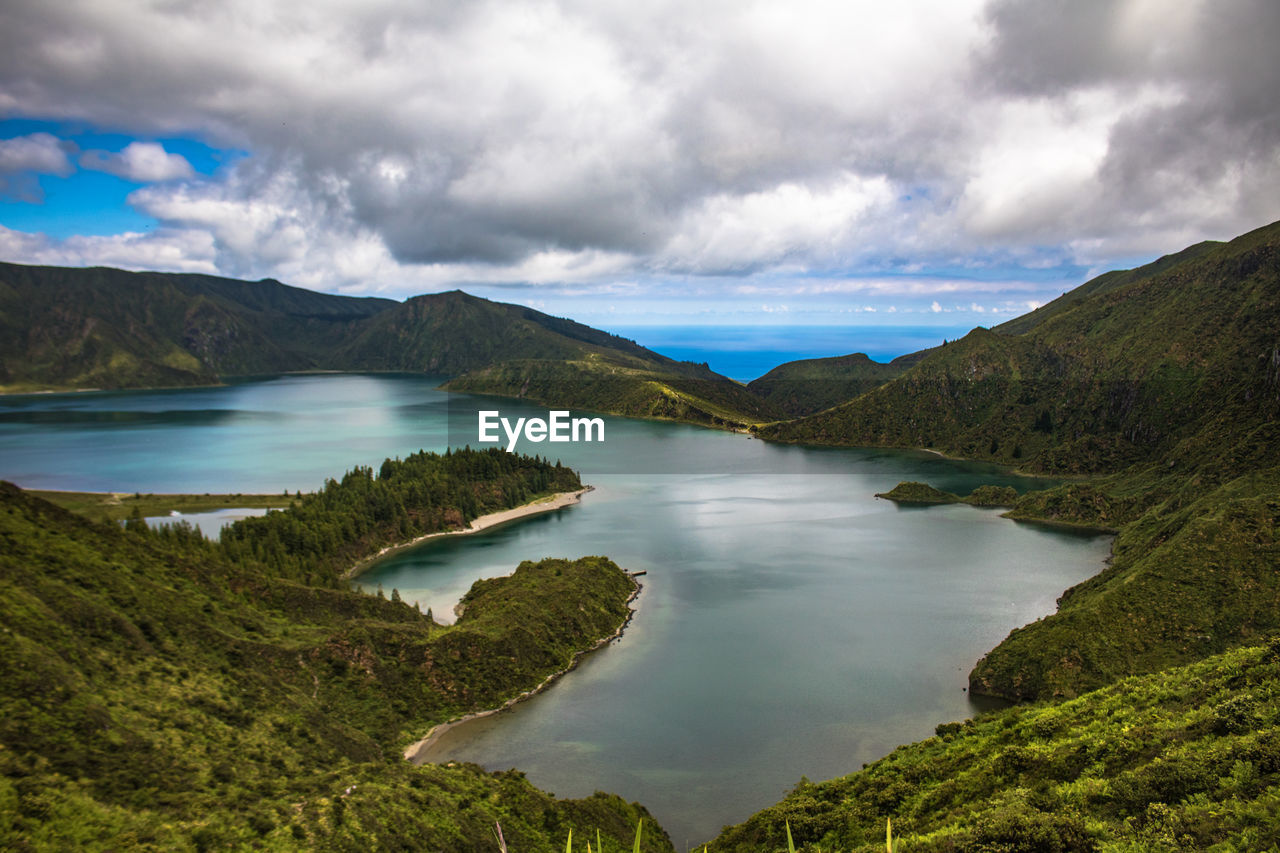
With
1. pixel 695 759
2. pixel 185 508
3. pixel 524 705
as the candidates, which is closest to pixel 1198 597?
pixel 695 759

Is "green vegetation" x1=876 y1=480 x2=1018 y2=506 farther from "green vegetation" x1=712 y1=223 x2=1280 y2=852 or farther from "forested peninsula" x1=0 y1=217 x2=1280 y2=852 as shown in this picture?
"forested peninsula" x1=0 y1=217 x2=1280 y2=852

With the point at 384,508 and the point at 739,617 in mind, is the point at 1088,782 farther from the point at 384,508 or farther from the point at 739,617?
the point at 384,508

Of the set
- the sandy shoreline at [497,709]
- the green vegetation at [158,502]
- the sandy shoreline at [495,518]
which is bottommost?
the sandy shoreline at [497,709]

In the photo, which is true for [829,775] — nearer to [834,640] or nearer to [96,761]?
[834,640]

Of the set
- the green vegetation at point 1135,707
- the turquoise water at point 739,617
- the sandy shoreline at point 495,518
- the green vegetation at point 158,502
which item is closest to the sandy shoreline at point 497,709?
the turquoise water at point 739,617

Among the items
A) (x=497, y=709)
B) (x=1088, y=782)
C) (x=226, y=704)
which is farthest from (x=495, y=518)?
(x=1088, y=782)

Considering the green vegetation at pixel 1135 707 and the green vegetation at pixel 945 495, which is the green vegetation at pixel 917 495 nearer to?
the green vegetation at pixel 945 495
